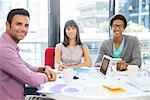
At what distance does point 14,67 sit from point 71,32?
1.43m

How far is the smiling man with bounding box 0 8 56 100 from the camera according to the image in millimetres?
1712

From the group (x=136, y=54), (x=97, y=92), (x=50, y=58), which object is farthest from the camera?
(x=50, y=58)

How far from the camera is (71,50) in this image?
3068 mm

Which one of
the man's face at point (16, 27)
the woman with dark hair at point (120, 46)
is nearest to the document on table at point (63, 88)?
the man's face at point (16, 27)

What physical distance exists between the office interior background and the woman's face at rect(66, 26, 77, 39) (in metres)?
0.92

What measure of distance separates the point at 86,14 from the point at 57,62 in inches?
58.7

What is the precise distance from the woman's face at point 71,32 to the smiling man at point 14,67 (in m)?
1.18

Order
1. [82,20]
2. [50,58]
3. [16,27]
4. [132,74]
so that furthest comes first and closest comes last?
1. [82,20]
2. [50,58]
3. [132,74]
4. [16,27]

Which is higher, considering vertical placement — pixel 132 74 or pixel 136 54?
pixel 136 54

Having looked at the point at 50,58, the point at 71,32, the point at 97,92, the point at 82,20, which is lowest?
the point at 97,92

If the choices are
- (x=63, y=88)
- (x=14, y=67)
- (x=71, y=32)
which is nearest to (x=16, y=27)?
(x=14, y=67)

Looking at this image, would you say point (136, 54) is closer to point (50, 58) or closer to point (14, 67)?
point (50, 58)

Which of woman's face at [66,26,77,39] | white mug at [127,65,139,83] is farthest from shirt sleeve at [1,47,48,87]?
woman's face at [66,26,77,39]

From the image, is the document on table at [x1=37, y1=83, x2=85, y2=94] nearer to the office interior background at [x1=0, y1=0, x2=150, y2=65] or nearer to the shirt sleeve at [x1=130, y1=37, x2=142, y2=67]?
the shirt sleeve at [x1=130, y1=37, x2=142, y2=67]
